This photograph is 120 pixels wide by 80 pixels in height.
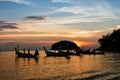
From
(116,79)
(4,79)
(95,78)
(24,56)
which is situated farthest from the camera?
(24,56)

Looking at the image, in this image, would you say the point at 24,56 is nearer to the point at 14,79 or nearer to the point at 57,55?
the point at 57,55

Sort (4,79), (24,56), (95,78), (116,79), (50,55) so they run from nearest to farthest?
(116,79), (95,78), (4,79), (24,56), (50,55)

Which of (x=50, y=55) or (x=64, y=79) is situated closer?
(x=64, y=79)

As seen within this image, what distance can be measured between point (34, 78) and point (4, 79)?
14.5ft

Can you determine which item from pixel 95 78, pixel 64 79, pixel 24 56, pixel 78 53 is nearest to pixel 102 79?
pixel 95 78

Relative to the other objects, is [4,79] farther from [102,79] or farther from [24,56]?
[24,56]

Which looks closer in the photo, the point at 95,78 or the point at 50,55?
the point at 95,78

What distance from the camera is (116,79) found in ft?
117

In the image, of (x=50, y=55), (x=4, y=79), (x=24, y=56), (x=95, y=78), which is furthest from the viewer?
(x=50, y=55)

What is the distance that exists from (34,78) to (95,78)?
9.50m

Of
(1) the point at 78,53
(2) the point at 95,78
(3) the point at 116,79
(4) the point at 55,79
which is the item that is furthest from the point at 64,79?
(1) the point at 78,53

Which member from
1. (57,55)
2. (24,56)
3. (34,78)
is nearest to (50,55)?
(57,55)

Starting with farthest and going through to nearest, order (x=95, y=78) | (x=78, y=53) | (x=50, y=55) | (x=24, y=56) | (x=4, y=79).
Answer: (x=78, y=53) < (x=50, y=55) < (x=24, y=56) < (x=4, y=79) < (x=95, y=78)

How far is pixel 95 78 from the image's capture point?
3809 cm
